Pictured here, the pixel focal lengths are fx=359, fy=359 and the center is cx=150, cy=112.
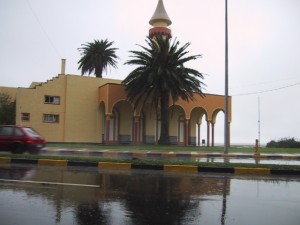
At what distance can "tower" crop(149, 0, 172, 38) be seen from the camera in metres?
45.7

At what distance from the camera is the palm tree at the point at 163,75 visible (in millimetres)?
31609

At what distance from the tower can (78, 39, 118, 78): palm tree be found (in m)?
6.97

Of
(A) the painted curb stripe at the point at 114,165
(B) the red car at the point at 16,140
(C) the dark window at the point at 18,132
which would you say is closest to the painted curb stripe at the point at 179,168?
(A) the painted curb stripe at the point at 114,165

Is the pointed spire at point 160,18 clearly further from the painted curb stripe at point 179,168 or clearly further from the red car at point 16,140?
the painted curb stripe at point 179,168

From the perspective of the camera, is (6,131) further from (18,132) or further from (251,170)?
(251,170)

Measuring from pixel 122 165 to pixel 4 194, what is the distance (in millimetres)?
6196

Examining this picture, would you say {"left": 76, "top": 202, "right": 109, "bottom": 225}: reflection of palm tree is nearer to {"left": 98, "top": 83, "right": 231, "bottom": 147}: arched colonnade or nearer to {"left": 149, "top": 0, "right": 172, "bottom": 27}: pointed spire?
{"left": 98, "top": 83, "right": 231, "bottom": 147}: arched colonnade

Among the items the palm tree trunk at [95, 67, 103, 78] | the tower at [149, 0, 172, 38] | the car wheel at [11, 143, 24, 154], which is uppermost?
the tower at [149, 0, 172, 38]

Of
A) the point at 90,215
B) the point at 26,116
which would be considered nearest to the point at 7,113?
the point at 26,116

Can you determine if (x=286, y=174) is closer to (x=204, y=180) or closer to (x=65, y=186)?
(x=204, y=180)

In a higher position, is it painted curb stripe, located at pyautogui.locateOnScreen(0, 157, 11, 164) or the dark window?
the dark window

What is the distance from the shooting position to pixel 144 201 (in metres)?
6.48

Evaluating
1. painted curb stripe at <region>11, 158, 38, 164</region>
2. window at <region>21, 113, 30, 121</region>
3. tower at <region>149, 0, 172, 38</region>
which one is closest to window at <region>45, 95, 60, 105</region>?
window at <region>21, 113, 30, 121</region>

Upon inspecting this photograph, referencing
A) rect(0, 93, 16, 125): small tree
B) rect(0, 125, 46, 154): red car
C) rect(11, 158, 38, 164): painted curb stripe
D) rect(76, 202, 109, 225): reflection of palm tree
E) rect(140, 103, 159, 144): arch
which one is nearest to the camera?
rect(76, 202, 109, 225): reflection of palm tree
